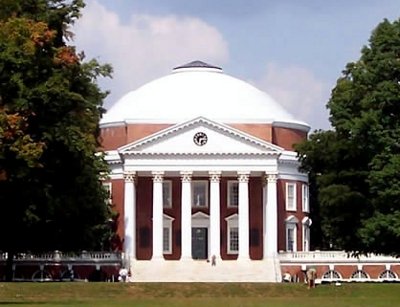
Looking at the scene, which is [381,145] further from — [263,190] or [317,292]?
[263,190]

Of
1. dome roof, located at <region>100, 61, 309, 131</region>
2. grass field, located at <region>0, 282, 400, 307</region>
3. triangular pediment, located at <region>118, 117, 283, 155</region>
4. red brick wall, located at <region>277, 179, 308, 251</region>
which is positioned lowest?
grass field, located at <region>0, 282, 400, 307</region>

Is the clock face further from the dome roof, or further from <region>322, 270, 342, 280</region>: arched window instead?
<region>322, 270, 342, 280</region>: arched window

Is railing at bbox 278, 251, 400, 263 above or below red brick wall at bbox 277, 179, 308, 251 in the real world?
below

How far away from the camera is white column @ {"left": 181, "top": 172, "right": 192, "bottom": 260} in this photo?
4230 inches

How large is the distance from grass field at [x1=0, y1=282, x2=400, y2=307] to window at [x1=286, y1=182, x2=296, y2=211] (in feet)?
157

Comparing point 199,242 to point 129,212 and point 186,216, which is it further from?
point 129,212

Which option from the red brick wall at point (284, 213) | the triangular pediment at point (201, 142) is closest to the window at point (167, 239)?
the triangular pediment at point (201, 142)

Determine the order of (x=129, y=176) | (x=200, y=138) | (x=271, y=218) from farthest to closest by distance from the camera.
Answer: (x=271, y=218) → (x=129, y=176) → (x=200, y=138)

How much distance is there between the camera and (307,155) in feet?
236

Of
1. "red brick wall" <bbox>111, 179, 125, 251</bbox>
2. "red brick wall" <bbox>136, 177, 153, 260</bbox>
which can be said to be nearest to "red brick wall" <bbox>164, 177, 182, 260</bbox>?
"red brick wall" <bbox>136, 177, 153, 260</bbox>

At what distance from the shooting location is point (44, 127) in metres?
59.5

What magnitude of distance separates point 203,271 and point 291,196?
1527 cm

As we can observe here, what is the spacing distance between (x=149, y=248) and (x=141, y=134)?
32.6 ft

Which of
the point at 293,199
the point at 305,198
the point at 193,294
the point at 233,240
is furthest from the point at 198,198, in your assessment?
the point at 193,294
